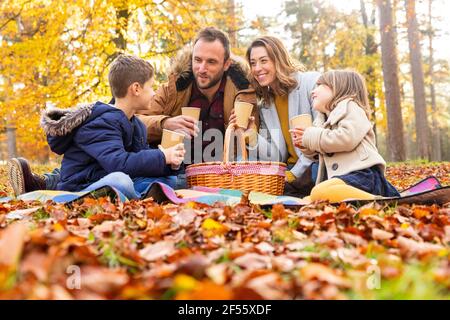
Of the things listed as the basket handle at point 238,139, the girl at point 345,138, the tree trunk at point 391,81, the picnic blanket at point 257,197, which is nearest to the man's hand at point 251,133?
the basket handle at point 238,139

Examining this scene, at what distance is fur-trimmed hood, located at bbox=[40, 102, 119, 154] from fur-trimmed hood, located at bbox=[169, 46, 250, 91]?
1.05 meters

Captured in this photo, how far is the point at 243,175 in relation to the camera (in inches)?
152

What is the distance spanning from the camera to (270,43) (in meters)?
4.43

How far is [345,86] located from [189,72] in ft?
5.09

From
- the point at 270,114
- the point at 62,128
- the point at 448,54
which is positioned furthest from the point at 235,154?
the point at 448,54

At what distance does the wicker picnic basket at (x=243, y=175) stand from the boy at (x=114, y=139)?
0.87ft

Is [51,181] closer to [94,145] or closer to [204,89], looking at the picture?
[94,145]

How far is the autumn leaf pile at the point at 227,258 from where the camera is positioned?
1299 millimetres

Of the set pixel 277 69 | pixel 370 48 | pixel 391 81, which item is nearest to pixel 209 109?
pixel 277 69

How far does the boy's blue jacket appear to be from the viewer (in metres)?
3.69

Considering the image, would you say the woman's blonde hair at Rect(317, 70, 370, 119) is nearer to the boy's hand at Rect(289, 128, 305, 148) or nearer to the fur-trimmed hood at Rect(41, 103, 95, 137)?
the boy's hand at Rect(289, 128, 305, 148)

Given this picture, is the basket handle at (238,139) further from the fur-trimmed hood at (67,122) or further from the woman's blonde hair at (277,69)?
the fur-trimmed hood at (67,122)

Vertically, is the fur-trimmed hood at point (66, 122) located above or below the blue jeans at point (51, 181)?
above
